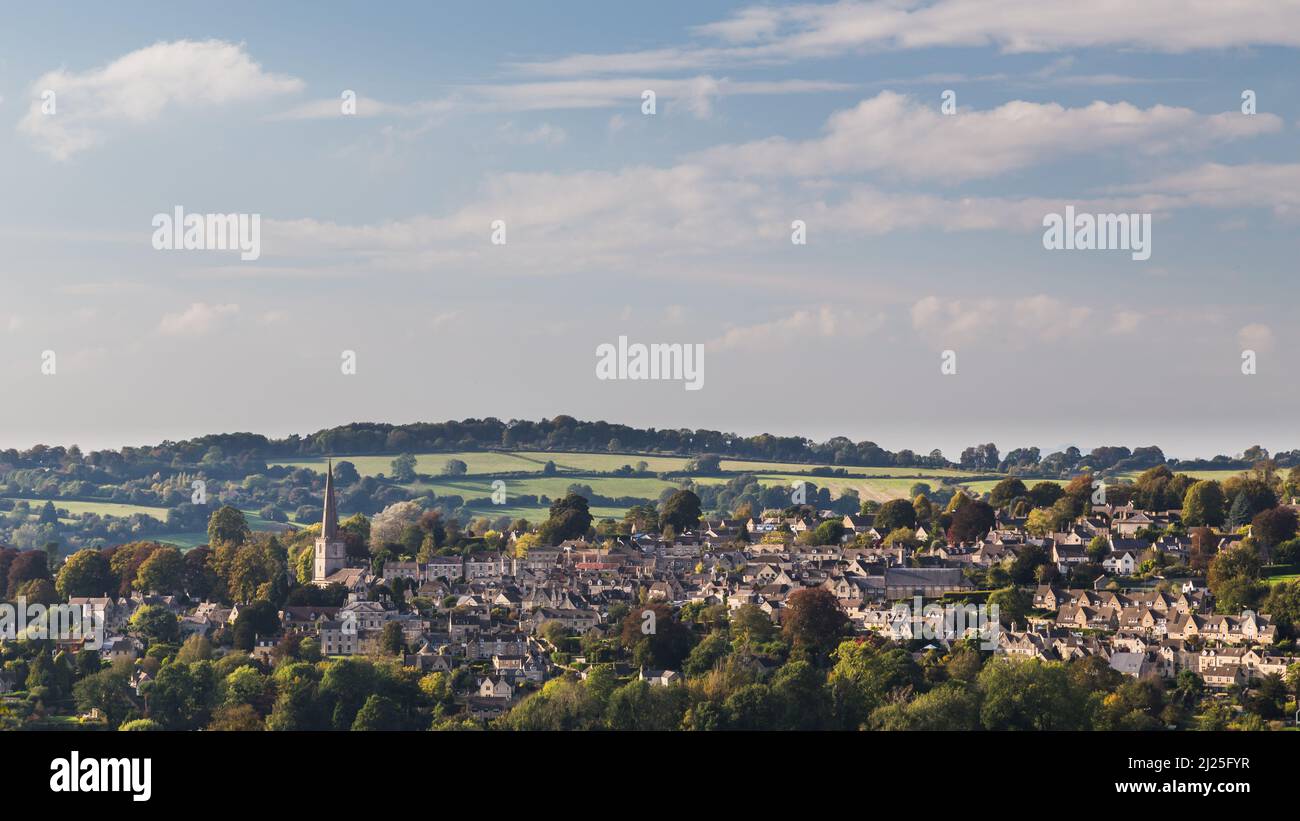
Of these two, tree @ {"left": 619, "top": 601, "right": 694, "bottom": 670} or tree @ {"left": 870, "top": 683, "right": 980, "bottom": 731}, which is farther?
tree @ {"left": 619, "top": 601, "right": 694, "bottom": 670}

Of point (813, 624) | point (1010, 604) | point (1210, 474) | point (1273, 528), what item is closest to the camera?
point (813, 624)

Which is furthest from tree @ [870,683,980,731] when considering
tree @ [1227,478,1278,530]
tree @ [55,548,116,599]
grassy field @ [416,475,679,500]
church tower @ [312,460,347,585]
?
grassy field @ [416,475,679,500]

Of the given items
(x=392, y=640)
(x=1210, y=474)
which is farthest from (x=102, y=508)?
(x=392, y=640)

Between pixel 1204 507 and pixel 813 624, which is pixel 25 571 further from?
pixel 1204 507

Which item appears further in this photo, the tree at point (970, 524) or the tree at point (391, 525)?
the tree at point (391, 525)

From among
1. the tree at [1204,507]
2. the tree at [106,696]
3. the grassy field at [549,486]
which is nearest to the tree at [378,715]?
the tree at [106,696]

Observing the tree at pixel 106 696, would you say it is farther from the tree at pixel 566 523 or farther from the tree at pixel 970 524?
the tree at pixel 970 524

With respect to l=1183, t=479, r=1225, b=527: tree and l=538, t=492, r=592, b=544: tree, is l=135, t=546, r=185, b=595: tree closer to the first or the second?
l=538, t=492, r=592, b=544: tree
